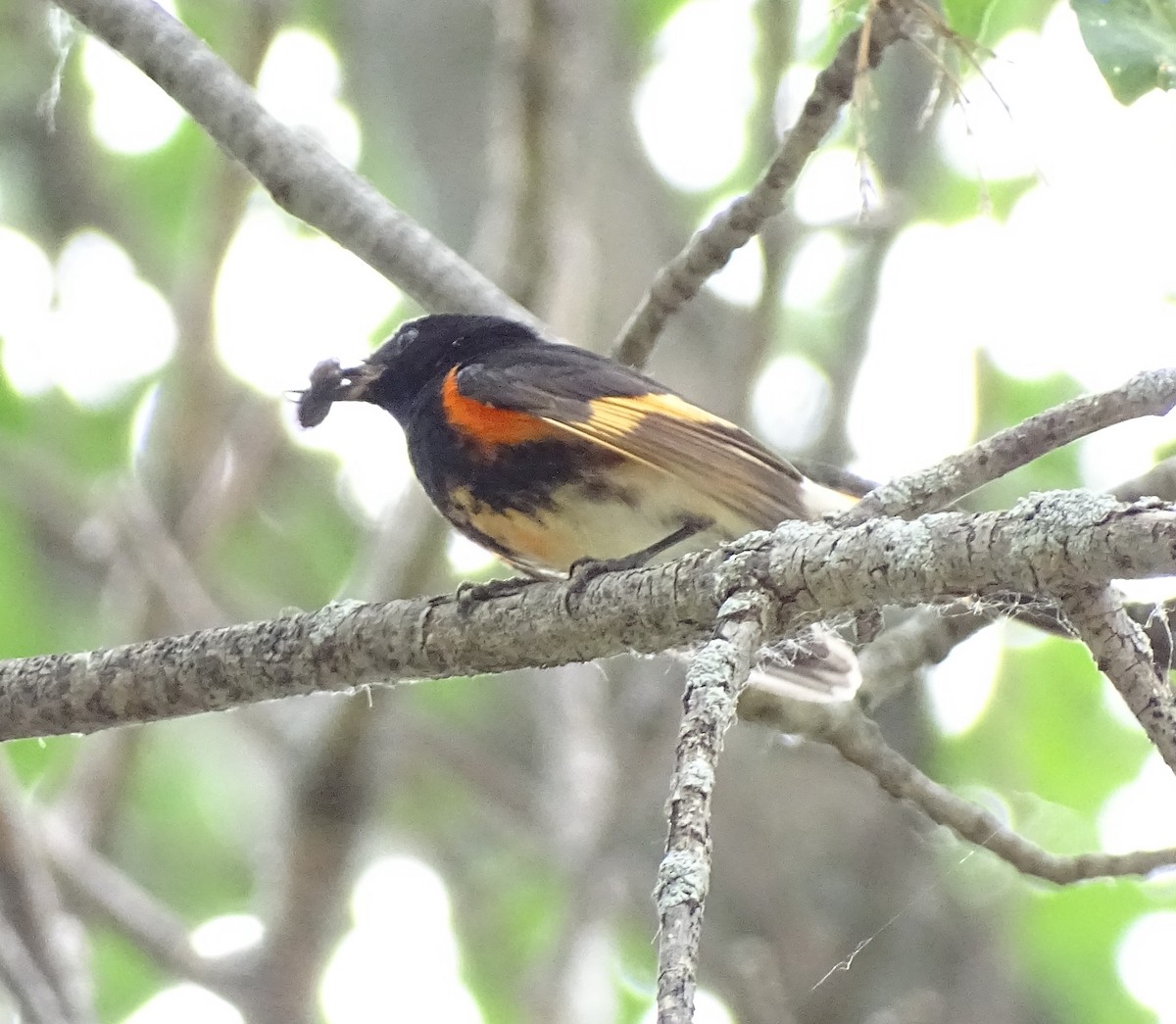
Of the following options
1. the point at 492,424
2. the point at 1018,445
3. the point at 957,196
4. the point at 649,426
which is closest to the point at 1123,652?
the point at 1018,445

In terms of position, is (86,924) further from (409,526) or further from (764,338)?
(764,338)

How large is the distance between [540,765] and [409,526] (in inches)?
55.3

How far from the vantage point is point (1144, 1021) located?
3.24m

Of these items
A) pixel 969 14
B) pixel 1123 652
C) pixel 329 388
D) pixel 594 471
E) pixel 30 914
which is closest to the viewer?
pixel 1123 652

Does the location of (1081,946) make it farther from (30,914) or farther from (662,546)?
(30,914)

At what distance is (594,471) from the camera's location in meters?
2.34

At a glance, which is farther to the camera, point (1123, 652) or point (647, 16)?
point (647, 16)

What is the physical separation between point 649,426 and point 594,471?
12cm

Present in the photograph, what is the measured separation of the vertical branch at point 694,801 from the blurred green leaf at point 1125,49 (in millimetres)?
→ 722

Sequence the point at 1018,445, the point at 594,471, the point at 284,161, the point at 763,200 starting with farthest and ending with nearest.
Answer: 1. the point at 594,471
2. the point at 284,161
3. the point at 763,200
4. the point at 1018,445

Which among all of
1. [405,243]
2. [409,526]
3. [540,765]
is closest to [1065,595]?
[405,243]

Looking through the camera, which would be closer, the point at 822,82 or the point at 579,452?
the point at 822,82

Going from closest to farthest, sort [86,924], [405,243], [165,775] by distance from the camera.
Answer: [405,243], [86,924], [165,775]

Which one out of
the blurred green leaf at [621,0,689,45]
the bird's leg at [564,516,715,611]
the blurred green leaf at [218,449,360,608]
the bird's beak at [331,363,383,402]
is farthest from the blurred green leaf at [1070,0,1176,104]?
the blurred green leaf at [218,449,360,608]
